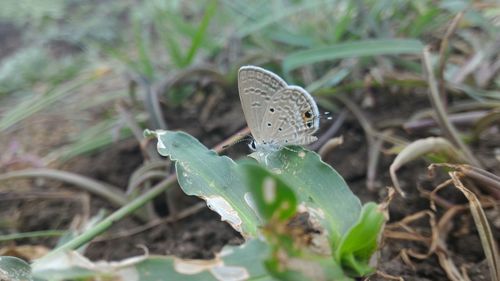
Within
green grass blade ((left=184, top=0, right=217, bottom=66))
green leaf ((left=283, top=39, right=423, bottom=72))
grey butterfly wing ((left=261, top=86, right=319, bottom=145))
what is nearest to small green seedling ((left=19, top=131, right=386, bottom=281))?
grey butterfly wing ((left=261, top=86, right=319, bottom=145))

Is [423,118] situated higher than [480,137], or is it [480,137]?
[423,118]

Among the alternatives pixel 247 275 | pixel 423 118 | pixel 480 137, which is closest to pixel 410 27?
pixel 423 118

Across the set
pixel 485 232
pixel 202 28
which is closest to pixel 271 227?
pixel 485 232

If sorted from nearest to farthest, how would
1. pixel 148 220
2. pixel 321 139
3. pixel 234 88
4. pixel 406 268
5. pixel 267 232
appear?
pixel 267 232, pixel 406 268, pixel 148 220, pixel 321 139, pixel 234 88

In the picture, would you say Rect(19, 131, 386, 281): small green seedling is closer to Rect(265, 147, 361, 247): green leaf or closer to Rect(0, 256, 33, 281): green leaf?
Rect(265, 147, 361, 247): green leaf

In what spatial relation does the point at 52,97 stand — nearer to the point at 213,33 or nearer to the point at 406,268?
the point at 213,33

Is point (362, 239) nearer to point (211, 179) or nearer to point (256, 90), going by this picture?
point (211, 179)

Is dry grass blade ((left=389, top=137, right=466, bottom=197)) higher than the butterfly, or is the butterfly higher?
the butterfly
